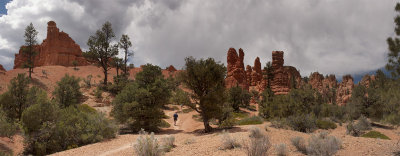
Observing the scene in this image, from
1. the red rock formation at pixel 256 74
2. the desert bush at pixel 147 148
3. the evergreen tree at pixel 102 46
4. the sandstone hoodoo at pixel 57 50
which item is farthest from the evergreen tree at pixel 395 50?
the sandstone hoodoo at pixel 57 50

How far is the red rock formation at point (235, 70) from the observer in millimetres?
58459

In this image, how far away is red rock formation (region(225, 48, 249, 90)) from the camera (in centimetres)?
5846

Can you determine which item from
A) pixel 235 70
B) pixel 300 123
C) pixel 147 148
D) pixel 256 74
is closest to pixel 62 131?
pixel 147 148

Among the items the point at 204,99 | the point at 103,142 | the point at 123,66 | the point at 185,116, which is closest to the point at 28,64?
the point at 123,66

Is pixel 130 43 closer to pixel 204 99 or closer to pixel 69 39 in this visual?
pixel 204 99

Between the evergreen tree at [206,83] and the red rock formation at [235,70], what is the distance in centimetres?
3946

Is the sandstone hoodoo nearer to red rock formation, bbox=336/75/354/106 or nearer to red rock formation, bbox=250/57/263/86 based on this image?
red rock formation, bbox=250/57/263/86

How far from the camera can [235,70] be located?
196 feet

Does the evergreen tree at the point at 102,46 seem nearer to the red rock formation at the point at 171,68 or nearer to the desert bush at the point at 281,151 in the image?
the desert bush at the point at 281,151

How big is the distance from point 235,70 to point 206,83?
42684 mm

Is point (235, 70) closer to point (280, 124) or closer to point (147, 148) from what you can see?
point (280, 124)

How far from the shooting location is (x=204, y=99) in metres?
17.8

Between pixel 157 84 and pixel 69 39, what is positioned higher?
pixel 69 39

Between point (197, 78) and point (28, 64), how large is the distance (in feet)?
129
